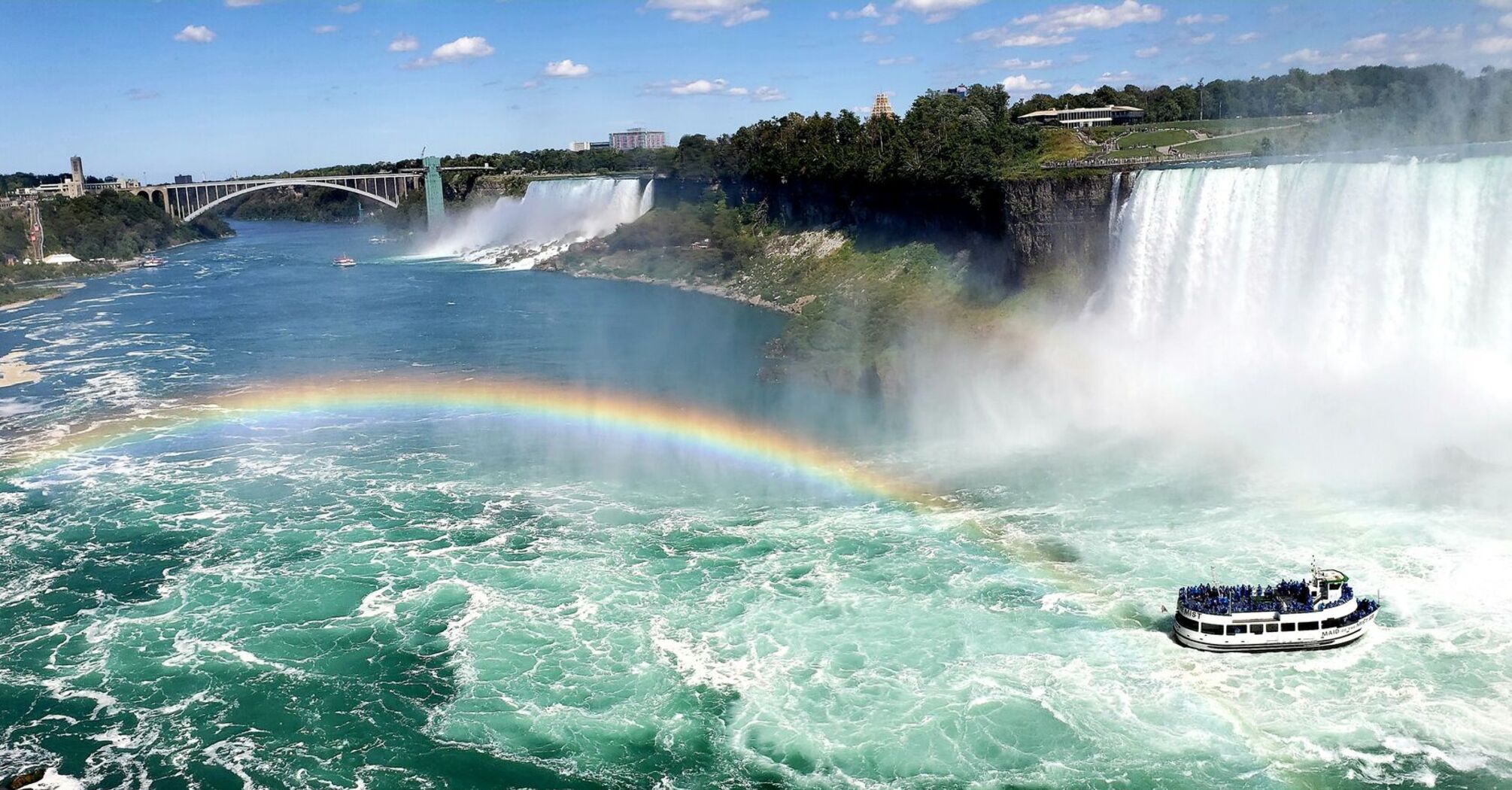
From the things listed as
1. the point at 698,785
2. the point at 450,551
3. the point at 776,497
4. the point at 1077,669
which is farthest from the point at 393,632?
the point at 1077,669

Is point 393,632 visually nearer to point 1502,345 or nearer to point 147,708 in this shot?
point 147,708

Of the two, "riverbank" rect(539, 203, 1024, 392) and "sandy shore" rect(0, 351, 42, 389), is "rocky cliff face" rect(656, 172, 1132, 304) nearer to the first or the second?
"riverbank" rect(539, 203, 1024, 392)

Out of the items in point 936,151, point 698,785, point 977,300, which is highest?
point 936,151

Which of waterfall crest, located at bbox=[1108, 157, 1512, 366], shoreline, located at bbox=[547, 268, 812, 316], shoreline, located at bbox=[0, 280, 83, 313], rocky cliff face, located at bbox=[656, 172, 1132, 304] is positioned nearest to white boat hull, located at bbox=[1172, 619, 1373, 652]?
waterfall crest, located at bbox=[1108, 157, 1512, 366]

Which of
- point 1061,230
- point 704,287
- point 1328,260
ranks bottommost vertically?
point 704,287

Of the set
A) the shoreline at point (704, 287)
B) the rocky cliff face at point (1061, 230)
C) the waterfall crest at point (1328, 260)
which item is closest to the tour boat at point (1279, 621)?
the waterfall crest at point (1328, 260)

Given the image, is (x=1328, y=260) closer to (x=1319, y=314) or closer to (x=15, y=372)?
(x=1319, y=314)

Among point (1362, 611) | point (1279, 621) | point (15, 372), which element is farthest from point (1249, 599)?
point (15, 372)
